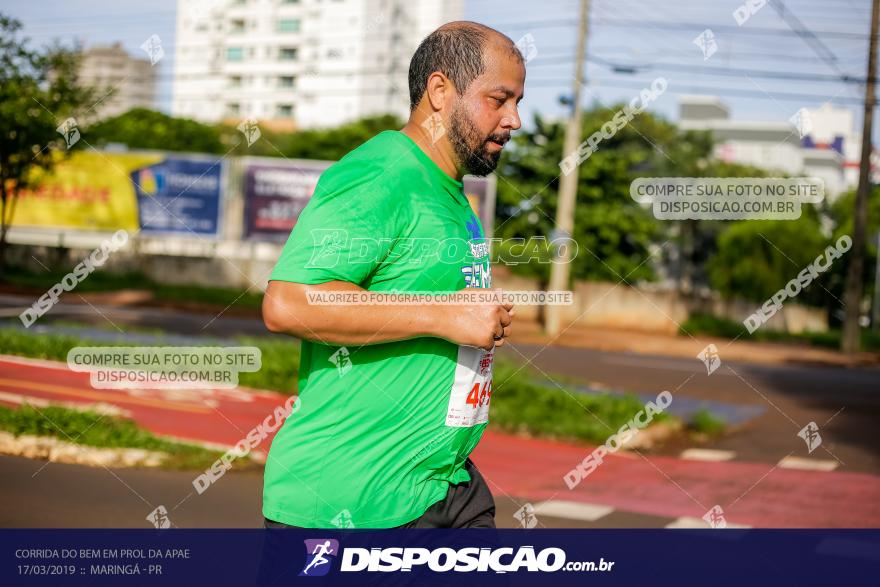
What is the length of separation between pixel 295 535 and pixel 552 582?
97 cm

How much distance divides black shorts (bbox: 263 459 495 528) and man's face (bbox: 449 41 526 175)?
74 centimetres

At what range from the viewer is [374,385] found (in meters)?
2.06

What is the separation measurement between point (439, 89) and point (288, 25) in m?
72.2

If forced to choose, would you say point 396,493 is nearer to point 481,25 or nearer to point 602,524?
point 481,25

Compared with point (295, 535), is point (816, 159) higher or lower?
higher

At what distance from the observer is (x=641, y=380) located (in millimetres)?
15516

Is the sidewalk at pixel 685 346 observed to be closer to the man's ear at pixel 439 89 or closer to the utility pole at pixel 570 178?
the utility pole at pixel 570 178

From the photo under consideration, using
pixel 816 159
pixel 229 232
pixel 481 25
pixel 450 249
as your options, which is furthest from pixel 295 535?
pixel 816 159

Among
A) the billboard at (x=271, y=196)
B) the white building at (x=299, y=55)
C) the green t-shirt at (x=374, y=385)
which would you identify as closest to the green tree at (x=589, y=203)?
the billboard at (x=271, y=196)

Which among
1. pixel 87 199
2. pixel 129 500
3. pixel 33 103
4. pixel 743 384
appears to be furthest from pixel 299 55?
pixel 129 500

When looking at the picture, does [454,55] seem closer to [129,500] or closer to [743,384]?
[129,500]

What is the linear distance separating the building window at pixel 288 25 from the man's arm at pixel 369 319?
71.5 m

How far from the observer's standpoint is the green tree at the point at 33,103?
14.7 m

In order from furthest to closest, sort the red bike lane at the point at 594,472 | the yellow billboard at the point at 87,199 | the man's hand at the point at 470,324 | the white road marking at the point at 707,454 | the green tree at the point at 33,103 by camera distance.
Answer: the yellow billboard at the point at 87,199, the green tree at the point at 33,103, the white road marking at the point at 707,454, the red bike lane at the point at 594,472, the man's hand at the point at 470,324
